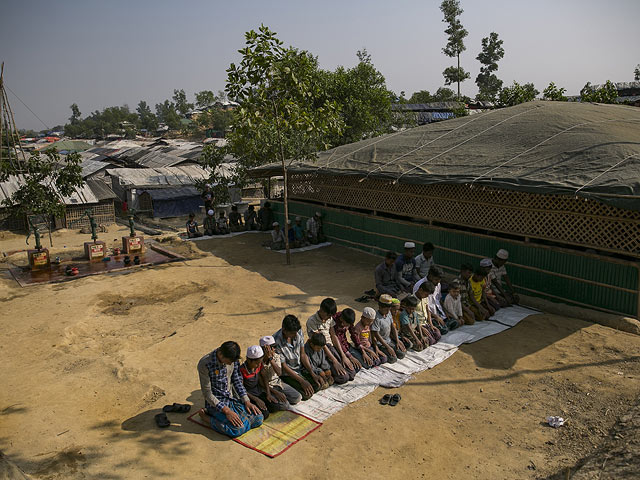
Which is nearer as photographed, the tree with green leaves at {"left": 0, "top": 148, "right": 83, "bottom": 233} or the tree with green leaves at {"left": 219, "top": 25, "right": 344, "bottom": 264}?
the tree with green leaves at {"left": 219, "top": 25, "right": 344, "bottom": 264}

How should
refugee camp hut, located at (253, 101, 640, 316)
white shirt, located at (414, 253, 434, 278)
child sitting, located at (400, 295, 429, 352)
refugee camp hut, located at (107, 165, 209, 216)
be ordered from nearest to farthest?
child sitting, located at (400, 295, 429, 352)
refugee camp hut, located at (253, 101, 640, 316)
white shirt, located at (414, 253, 434, 278)
refugee camp hut, located at (107, 165, 209, 216)

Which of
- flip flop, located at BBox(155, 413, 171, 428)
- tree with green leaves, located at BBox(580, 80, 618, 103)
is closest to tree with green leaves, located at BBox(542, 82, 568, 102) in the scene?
tree with green leaves, located at BBox(580, 80, 618, 103)

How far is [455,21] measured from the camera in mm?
46688

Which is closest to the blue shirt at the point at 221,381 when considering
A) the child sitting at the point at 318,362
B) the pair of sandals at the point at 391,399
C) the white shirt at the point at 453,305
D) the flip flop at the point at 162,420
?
the flip flop at the point at 162,420

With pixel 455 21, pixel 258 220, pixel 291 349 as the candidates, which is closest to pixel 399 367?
pixel 291 349

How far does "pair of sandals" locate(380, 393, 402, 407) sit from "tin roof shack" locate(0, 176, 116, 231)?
18.3 m

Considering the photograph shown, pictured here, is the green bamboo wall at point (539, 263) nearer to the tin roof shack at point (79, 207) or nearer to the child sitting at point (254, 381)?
the child sitting at point (254, 381)

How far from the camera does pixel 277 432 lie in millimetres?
5723

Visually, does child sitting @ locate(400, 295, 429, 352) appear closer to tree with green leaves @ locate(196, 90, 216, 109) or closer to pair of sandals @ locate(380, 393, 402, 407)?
pair of sandals @ locate(380, 393, 402, 407)

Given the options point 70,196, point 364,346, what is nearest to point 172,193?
point 70,196

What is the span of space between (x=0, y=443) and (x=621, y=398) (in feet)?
25.0

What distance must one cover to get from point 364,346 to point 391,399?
3.33 feet

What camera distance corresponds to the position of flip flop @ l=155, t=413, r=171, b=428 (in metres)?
5.92

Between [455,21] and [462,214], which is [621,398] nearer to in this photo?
[462,214]
